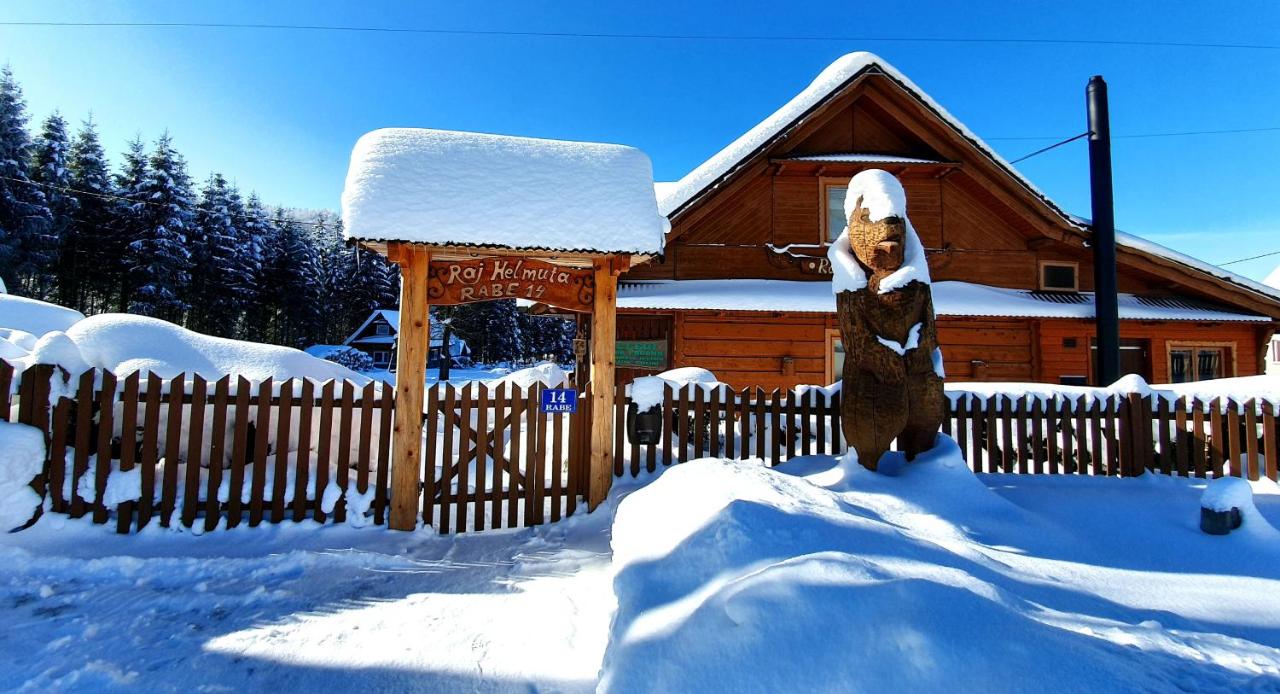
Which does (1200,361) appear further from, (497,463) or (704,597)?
(704,597)

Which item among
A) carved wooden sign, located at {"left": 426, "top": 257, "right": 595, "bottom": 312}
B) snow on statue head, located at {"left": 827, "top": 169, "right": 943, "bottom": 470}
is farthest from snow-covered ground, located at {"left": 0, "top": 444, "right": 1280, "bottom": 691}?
carved wooden sign, located at {"left": 426, "top": 257, "right": 595, "bottom": 312}

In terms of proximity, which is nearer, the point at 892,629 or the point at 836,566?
the point at 892,629

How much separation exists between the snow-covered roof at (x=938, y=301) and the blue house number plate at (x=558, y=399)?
4.47 meters

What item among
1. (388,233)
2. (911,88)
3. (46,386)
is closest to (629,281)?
(388,233)

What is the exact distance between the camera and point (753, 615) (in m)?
2.04

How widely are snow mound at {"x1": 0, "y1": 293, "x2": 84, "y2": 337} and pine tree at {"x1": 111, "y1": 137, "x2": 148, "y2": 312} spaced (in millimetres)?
30018

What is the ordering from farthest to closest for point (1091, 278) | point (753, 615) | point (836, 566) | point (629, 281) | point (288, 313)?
1. point (288, 313)
2. point (1091, 278)
3. point (629, 281)
4. point (836, 566)
5. point (753, 615)

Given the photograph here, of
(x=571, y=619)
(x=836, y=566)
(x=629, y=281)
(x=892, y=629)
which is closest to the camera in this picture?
(x=892, y=629)

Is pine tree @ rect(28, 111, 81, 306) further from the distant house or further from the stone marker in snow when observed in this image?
the stone marker in snow

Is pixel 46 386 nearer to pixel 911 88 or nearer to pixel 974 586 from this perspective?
pixel 974 586

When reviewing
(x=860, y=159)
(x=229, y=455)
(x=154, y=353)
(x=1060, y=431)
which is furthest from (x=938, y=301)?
(x=154, y=353)

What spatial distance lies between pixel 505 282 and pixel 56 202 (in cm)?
3886

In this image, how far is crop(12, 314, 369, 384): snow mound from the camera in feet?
17.7

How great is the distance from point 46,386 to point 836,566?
7.07 m
